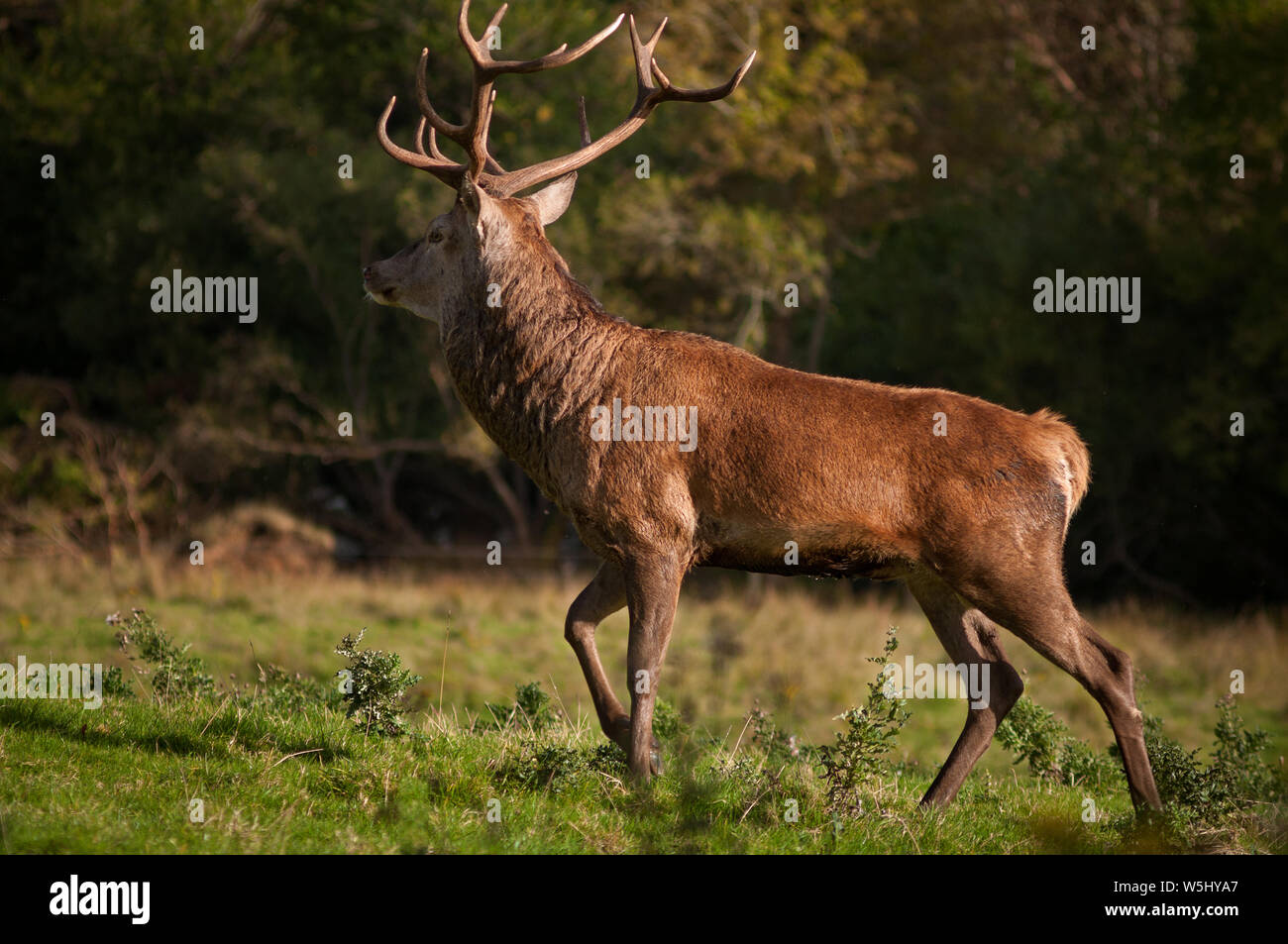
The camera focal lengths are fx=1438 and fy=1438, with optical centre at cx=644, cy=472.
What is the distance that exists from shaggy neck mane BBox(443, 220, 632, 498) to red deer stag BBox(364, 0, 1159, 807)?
0.04 ft

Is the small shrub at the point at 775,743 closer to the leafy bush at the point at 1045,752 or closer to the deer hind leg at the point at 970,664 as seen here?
the deer hind leg at the point at 970,664

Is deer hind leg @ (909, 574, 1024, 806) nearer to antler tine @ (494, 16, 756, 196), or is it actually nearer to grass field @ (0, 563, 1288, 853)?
grass field @ (0, 563, 1288, 853)

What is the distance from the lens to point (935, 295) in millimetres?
24250

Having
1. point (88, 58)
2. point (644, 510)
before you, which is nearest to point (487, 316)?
point (644, 510)

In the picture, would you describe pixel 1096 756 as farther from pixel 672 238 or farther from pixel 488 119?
pixel 672 238

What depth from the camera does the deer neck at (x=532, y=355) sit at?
7355 millimetres

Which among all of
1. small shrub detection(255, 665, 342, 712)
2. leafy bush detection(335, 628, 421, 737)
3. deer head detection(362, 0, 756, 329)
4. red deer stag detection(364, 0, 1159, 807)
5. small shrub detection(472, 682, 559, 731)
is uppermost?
deer head detection(362, 0, 756, 329)

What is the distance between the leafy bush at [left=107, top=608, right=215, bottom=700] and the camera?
8.51m

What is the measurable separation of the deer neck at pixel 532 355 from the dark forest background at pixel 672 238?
1353cm

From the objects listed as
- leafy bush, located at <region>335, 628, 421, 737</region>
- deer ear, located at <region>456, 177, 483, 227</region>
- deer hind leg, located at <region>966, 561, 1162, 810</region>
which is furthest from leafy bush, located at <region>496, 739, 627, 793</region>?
deer ear, located at <region>456, 177, 483, 227</region>

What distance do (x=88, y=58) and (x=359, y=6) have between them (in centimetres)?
484

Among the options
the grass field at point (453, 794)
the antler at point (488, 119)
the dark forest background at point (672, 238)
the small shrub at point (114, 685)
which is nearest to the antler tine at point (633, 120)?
the antler at point (488, 119)

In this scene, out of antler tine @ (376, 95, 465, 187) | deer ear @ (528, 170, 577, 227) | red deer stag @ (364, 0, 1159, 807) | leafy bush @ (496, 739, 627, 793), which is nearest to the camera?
leafy bush @ (496, 739, 627, 793)

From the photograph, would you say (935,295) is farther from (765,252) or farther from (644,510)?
(644,510)
